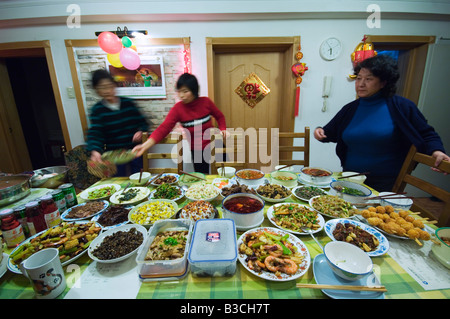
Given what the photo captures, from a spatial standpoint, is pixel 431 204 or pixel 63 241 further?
pixel 431 204

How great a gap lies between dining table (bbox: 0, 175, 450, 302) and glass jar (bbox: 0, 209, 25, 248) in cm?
20

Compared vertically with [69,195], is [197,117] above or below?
above

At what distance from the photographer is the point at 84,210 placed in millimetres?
1288

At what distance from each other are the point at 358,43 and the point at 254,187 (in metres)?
3.28

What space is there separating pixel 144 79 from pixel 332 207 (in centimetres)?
329

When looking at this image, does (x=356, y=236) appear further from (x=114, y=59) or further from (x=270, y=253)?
(x=114, y=59)

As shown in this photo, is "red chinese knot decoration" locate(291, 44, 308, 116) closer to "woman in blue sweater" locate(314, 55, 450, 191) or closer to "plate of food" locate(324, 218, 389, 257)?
"woman in blue sweater" locate(314, 55, 450, 191)

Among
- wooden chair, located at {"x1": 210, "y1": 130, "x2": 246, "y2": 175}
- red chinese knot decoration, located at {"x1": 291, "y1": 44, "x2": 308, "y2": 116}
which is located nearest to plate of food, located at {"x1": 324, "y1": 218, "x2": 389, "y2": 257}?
wooden chair, located at {"x1": 210, "y1": 130, "x2": 246, "y2": 175}

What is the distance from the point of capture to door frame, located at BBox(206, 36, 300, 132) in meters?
3.08

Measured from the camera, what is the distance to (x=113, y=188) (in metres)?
1.63

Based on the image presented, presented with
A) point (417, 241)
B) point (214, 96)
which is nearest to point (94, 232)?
point (417, 241)

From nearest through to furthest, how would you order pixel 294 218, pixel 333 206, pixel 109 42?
1. pixel 294 218
2. pixel 333 206
3. pixel 109 42

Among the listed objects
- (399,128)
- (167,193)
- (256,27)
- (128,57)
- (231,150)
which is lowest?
(167,193)

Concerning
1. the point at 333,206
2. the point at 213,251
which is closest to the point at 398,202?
the point at 333,206
